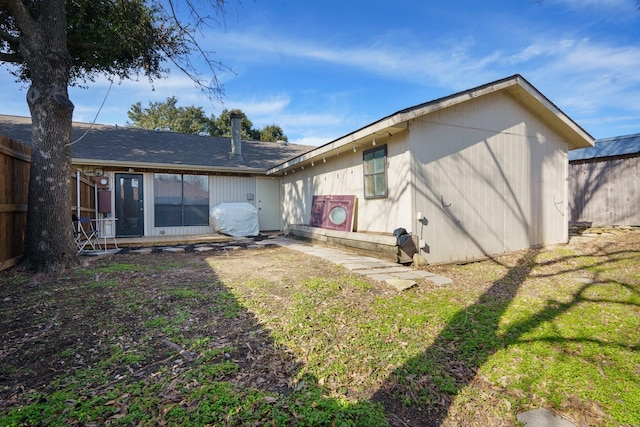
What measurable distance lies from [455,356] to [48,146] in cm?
601

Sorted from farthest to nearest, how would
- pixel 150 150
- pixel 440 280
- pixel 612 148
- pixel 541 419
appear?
pixel 150 150, pixel 612 148, pixel 440 280, pixel 541 419

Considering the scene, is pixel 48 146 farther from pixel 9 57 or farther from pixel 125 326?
pixel 125 326

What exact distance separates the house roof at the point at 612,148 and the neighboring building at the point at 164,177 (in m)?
11.0

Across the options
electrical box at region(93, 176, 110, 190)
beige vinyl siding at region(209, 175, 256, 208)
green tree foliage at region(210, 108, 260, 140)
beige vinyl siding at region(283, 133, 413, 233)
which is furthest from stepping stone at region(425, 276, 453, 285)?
green tree foliage at region(210, 108, 260, 140)

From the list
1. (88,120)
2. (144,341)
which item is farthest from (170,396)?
(88,120)

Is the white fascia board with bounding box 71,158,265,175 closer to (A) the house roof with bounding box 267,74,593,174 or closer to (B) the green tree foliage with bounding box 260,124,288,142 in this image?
(A) the house roof with bounding box 267,74,593,174

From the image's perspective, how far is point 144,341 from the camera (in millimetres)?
2420

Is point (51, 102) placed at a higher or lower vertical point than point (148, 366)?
higher

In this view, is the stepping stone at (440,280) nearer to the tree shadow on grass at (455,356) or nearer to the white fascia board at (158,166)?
the tree shadow on grass at (455,356)

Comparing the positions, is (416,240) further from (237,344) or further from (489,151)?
(237,344)

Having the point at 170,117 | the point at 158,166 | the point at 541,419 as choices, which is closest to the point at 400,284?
the point at 541,419

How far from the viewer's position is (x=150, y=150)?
10.7 meters

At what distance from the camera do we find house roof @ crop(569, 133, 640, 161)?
9.48 metres

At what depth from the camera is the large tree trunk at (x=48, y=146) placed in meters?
4.51
